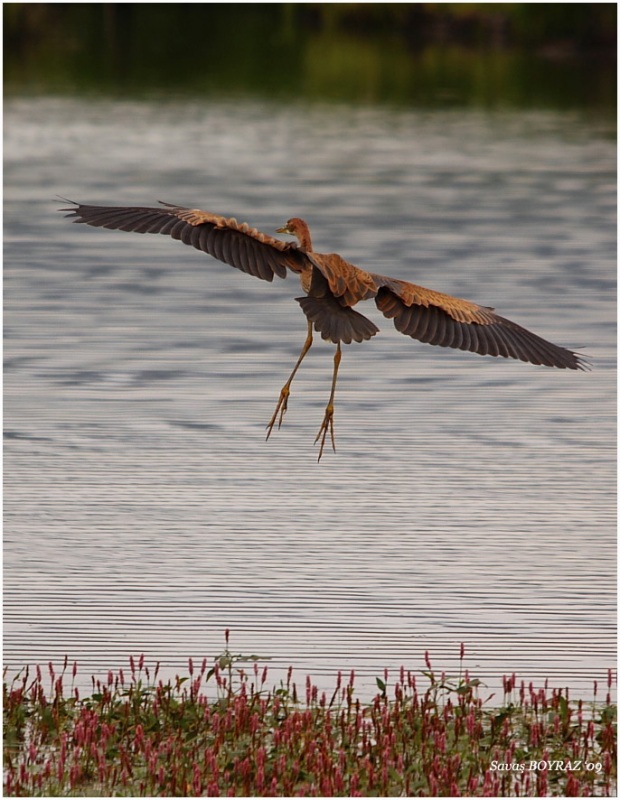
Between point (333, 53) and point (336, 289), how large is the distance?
51.3m

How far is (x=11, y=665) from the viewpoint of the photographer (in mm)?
9008

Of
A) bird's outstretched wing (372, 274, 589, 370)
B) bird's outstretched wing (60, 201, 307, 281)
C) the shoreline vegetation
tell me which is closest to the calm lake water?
the shoreline vegetation

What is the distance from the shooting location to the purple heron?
23.3 ft

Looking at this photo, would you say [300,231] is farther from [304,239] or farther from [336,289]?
[336,289]

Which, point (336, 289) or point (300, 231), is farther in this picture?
point (300, 231)

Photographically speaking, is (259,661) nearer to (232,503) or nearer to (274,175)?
(232,503)

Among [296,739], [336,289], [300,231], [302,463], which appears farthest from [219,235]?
[302,463]

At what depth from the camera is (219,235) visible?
7.57 m

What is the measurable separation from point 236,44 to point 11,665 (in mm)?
Result: 56950

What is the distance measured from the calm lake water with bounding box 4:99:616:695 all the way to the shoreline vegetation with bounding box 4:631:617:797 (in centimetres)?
53

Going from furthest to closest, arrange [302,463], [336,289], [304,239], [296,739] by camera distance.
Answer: [302,463], [296,739], [304,239], [336,289]

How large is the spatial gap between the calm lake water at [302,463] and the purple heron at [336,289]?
204 centimetres

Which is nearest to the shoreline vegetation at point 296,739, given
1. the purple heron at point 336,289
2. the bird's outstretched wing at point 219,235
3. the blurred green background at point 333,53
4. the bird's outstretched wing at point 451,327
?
the purple heron at point 336,289

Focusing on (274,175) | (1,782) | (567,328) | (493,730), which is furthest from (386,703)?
(274,175)
